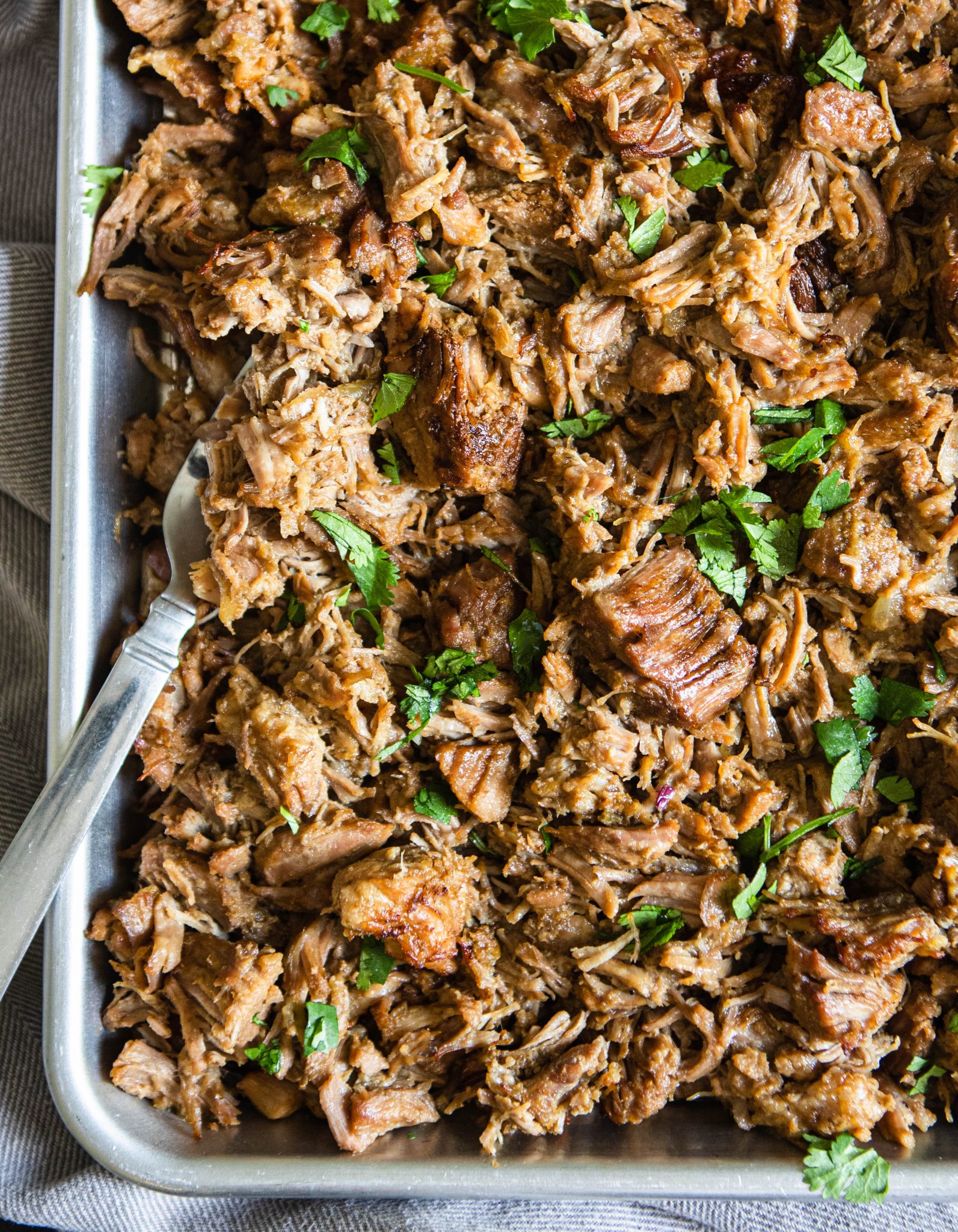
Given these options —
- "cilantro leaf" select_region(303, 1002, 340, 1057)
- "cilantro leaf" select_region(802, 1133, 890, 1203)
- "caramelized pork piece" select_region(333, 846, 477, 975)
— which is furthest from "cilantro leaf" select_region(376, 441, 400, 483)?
"cilantro leaf" select_region(802, 1133, 890, 1203)

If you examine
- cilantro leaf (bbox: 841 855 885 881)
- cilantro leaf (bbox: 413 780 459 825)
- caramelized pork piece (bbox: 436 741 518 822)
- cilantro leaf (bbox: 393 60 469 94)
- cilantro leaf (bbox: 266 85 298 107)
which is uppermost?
cilantro leaf (bbox: 393 60 469 94)

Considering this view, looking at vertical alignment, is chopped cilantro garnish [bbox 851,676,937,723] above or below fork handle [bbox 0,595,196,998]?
above

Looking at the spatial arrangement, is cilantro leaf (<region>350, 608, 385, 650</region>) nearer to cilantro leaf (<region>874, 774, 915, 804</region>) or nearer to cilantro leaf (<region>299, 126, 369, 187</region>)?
cilantro leaf (<region>299, 126, 369, 187</region>)

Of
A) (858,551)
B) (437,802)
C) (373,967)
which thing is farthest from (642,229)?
(373,967)

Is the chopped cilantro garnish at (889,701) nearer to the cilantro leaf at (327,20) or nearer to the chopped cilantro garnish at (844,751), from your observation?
the chopped cilantro garnish at (844,751)

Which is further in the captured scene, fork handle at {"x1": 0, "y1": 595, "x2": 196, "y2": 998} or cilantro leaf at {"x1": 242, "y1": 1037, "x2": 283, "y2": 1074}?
cilantro leaf at {"x1": 242, "y1": 1037, "x2": 283, "y2": 1074}

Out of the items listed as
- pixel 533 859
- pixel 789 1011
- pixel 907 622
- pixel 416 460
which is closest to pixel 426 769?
pixel 533 859

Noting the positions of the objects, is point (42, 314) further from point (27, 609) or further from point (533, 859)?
point (533, 859)

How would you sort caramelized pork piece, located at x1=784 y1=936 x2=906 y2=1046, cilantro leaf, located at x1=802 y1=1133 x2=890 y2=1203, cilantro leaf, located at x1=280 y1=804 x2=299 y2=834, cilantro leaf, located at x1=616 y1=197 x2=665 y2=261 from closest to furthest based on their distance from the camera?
cilantro leaf, located at x1=802 y1=1133 x2=890 y2=1203 → caramelized pork piece, located at x1=784 y1=936 x2=906 y2=1046 → cilantro leaf, located at x1=616 y1=197 x2=665 y2=261 → cilantro leaf, located at x1=280 y1=804 x2=299 y2=834

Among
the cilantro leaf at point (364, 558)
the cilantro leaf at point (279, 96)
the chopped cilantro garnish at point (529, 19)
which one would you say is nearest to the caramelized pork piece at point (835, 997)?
the cilantro leaf at point (364, 558)
